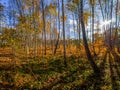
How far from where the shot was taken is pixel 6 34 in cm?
1497

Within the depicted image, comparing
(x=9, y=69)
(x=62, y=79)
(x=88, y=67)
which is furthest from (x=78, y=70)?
(x=9, y=69)

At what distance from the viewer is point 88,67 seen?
15875 millimetres

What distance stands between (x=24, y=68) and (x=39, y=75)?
8.00ft

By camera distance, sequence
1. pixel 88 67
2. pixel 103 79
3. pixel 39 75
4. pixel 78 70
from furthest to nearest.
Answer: pixel 88 67 → pixel 78 70 → pixel 39 75 → pixel 103 79

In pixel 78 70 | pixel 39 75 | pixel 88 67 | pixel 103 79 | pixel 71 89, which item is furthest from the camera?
pixel 88 67

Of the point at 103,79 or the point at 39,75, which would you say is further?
the point at 39,75

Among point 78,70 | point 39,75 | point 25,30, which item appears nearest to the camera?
point 39,75

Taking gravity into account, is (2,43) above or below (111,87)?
above

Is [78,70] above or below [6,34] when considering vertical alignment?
below

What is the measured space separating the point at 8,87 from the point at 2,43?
4718 mm

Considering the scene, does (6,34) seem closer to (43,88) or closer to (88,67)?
(43,88)

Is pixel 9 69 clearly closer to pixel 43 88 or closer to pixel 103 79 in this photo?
pixel 43 88

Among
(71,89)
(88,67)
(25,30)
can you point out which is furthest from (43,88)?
(25,30)

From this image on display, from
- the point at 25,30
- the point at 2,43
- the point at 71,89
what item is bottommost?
the point at 71,89
